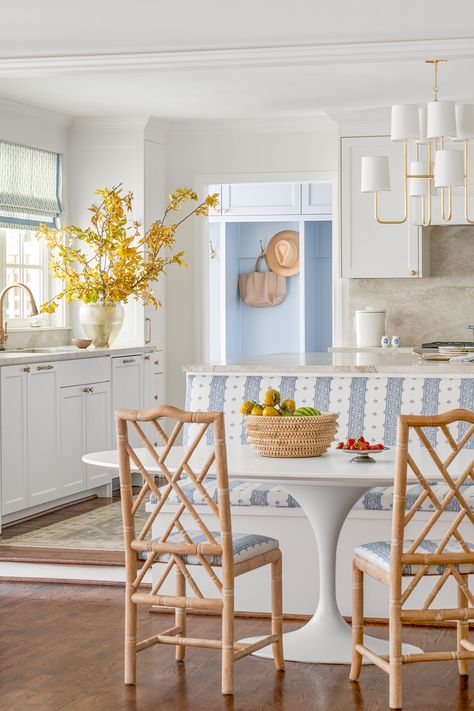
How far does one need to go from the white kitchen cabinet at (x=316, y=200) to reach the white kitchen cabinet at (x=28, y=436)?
4591 mm

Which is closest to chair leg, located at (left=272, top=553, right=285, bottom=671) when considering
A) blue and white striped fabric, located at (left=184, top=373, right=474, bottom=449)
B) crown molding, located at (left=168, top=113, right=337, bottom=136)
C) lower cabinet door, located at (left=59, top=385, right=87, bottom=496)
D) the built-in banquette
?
the built-in banquette

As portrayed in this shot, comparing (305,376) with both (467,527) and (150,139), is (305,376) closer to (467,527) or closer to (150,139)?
(467,527)

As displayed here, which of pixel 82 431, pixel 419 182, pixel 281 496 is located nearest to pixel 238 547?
pixel 281 496

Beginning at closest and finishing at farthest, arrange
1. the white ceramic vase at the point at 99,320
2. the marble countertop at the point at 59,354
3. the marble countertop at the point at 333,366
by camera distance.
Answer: the marble countertop at the point at 333,366
the marble countertop at the point at 59,354
the white ceramic vase at the point at 99,320

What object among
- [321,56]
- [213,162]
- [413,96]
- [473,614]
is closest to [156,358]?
[213,162]

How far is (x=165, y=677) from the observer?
3777mm

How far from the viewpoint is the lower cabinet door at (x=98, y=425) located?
6852 mm

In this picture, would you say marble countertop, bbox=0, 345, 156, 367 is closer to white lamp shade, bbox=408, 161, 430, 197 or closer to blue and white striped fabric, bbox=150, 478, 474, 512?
blue and white striped fabric, bbox=150, 478, 474, 512

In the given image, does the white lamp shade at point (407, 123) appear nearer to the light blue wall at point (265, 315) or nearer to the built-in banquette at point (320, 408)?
the built-in banquette at point (320, 408)

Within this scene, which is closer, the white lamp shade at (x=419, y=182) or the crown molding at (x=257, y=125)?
the white lamp shade at (x=419, y=182)

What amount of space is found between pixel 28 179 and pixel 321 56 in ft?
11.2

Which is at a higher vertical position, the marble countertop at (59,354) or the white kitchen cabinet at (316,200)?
the white kitchen cabinet at (316,200)

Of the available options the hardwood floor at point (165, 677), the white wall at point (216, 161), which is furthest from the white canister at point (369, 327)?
the hardwood floor at point (165, 677)

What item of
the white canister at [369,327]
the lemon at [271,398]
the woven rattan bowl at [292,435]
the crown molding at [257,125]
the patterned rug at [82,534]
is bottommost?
the patterned rug at [82,534]
